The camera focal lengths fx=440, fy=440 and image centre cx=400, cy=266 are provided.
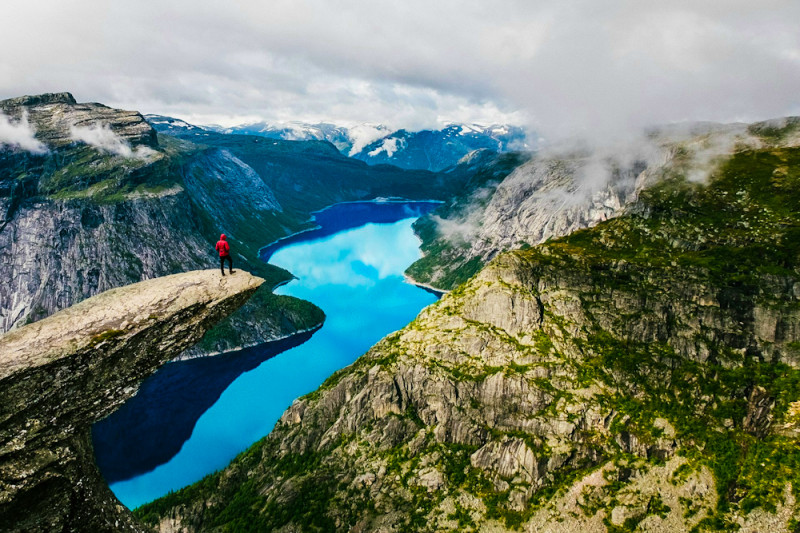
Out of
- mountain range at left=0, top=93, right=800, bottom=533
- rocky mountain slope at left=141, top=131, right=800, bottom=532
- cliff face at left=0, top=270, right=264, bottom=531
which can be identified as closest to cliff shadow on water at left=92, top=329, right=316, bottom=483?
mountain range at left=0, top=93, right=800, bottom=533

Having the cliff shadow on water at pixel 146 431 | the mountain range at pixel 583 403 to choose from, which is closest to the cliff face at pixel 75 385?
the mountain range at pixel 583 403

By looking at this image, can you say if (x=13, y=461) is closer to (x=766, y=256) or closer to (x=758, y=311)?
(x=758, y=311)

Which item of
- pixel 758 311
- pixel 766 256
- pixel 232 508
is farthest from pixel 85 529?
pixel 766 256

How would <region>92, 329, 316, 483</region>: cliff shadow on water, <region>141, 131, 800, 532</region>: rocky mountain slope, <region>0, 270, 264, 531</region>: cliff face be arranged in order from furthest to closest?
<region>92, 329, 316, 483</region>: cliff shadow on water
<region>141, 131, 800, 532</region>: rocky mountain slope
<region>0, 270, 264, 531</region>: cliff face

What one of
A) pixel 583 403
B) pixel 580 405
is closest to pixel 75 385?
pixel 580 405

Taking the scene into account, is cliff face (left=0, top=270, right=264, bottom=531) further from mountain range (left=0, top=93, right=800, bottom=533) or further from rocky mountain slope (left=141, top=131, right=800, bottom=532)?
rocky mountain slope (left=141, top=131, right=800, bottom=532)

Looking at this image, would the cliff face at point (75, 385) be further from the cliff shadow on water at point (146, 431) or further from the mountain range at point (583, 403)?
the cliff shadow on water at point (146, 431)
